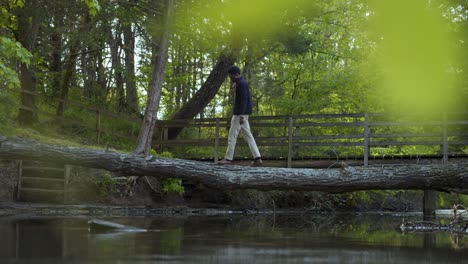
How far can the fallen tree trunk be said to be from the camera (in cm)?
1063

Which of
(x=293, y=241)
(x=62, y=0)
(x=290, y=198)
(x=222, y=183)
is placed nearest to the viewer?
(x=293, y=241)

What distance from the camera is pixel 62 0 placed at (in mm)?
16125

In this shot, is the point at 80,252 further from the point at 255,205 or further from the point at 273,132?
the point at 273,132

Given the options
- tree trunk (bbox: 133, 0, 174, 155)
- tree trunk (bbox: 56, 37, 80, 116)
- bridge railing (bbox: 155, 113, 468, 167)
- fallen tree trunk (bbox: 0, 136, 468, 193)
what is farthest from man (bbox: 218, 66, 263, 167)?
tree trunk (bbox: 56, 37, 80, 116)

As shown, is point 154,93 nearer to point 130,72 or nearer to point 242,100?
point 242,100

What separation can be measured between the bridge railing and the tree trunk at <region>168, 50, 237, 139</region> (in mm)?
555

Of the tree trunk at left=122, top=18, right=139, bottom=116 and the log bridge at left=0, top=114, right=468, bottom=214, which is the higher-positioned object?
the tree trunk at left=122, top=18, right=139, bottom=116

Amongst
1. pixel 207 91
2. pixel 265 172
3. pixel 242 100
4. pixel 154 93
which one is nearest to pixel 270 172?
pixel 265 172

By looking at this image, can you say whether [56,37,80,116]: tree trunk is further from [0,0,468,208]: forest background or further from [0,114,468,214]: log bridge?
[0,114,468,214]: log bridge

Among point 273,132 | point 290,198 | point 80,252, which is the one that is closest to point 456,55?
point 290,198

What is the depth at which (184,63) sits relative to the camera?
25078 mm

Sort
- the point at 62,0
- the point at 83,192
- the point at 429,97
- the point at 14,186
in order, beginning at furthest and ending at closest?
the point at 429,97
the point at 62,0
the point at 83,192
the point at 14,186

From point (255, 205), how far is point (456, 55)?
23.0 ft

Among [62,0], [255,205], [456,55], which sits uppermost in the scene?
[62,0]
